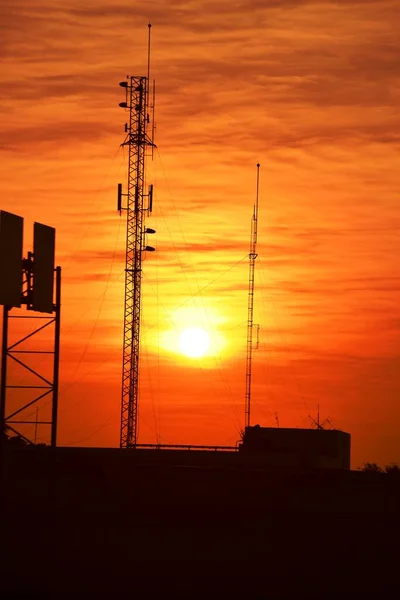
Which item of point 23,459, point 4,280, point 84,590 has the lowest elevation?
point 84,590

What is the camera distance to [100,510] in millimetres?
46156

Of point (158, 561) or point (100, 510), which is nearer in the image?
point (158, 561)

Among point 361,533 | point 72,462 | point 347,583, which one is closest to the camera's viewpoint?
point 347,583

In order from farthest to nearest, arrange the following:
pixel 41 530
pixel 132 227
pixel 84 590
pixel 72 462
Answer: pixel 132 227 → pixel 72 462 → pixel 41 530 → pixel 84 590

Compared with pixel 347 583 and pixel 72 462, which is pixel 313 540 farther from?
pixel 72 462

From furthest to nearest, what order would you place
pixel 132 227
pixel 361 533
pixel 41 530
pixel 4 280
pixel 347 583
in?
pixel 132 227 < pixel 4 280 < pixel 361 533 < pixel 41 530 < pixel 347 583

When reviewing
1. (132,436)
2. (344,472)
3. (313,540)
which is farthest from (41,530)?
(132,436)

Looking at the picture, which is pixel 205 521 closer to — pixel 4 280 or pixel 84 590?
pixel 4 280


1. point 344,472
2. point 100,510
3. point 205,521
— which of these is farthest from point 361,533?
point 344,472

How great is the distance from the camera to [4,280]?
150 ft

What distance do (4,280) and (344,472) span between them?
2084cm

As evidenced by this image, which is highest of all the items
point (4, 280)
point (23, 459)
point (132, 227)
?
point (132, 227)

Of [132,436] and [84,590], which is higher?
[132,436]

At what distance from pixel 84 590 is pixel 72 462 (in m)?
25.0
